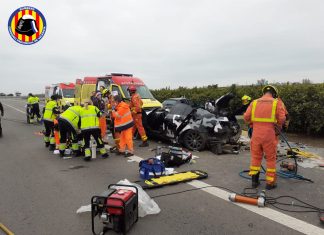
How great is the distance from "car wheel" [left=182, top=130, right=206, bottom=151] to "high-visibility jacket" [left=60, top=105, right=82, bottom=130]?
3.01 metres

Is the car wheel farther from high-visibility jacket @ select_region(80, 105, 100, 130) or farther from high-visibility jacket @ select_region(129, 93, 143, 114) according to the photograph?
high-visibility jacket @ select_region(80, 105, 100, 130)

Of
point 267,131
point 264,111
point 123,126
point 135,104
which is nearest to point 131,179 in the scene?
point 123,126

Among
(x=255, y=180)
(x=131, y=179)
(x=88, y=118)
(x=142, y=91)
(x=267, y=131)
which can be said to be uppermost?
(x=142, y=91)

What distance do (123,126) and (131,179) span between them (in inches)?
94.3

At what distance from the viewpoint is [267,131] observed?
5.15 meters

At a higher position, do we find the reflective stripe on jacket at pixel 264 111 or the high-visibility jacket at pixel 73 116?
the reflective stripe on jacket at pixel 264 111

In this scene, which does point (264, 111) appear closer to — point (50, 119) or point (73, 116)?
point (73, 116)

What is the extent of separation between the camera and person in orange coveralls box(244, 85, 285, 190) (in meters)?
5.15

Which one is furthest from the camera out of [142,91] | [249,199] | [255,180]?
[142,91]

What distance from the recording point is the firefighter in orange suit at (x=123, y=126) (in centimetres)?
810

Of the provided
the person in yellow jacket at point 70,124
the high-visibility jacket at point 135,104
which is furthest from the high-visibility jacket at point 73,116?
the high-visibility jacket at point 135,104

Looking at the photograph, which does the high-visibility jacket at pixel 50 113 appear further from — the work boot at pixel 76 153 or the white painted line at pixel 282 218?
the white painted line at pixel 282 218

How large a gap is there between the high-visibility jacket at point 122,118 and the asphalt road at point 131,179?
2.70ft

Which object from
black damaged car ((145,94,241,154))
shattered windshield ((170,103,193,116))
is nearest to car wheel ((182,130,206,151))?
black damaged car ((145,94,241,154))
